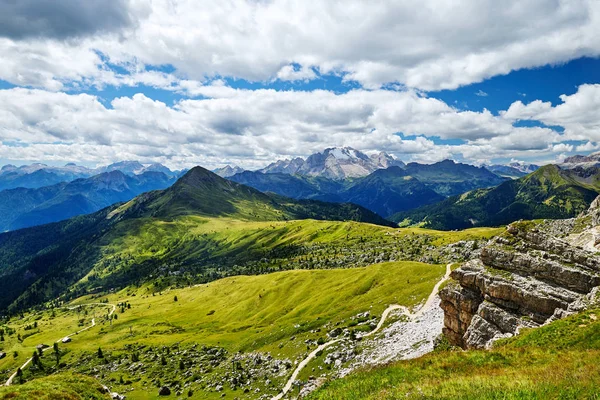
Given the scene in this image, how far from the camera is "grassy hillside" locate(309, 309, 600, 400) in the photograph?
18.6 meters

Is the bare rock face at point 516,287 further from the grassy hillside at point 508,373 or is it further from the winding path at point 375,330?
the winding path at point 375,330

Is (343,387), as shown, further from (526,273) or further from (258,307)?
(258,307)

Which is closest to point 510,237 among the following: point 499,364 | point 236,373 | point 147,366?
point 499,364

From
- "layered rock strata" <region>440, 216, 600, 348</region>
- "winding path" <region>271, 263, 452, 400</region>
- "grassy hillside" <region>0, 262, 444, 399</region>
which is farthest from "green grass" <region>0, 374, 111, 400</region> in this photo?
"layered rock strata" <region>440, 216, 600, 348</region>

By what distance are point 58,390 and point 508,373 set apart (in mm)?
51133

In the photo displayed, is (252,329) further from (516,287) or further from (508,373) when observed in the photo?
(508,373)

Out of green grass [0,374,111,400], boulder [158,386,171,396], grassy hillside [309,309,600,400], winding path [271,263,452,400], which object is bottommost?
boulder [158,386,171,396]

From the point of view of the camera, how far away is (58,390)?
43000 millimetres

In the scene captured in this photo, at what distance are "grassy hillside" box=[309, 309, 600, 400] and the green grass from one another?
111ft

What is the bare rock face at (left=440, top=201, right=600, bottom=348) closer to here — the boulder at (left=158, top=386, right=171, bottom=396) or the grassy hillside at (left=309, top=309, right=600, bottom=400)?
the grassy hillside at (left=309, top=309, right=600, bottom=400)

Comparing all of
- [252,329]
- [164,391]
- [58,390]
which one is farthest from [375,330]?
[252,329]

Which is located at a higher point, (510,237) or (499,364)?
(510,237)

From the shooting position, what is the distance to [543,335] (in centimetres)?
3225

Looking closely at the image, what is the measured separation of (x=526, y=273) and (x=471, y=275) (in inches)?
266
